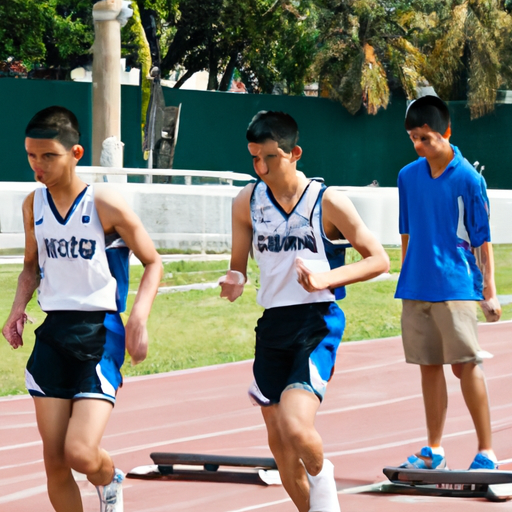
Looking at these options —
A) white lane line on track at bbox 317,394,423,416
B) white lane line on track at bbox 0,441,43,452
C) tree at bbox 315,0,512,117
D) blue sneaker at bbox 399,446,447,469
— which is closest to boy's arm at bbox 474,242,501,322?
blue sneaker at bbox 399,446,447,469

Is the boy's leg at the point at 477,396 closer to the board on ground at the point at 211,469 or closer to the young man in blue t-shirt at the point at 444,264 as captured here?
the young man in blue t-shirt at the point at 444,264

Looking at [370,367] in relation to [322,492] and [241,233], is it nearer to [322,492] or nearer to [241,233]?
[241,233]

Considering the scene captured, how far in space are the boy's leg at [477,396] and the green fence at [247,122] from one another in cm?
2259

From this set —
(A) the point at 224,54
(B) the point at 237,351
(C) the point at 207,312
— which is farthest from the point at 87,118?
(B) the point at 237,351

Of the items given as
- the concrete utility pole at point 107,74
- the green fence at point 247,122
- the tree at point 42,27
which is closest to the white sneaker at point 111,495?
the concrete utility pole at point 107,74

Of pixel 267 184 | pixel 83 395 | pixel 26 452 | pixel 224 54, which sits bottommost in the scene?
pixel 26 452

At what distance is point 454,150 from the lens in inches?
227

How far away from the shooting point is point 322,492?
14.1 feet

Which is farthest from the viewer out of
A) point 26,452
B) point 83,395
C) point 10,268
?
point 10,268

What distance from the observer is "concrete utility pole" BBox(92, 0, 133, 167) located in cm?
2066

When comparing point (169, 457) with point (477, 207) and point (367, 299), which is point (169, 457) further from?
point (367, 299)

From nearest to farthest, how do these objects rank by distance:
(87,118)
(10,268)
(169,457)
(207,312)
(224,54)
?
(169,457)
(207,312)
(10,268)
(87,118)
(224,54)

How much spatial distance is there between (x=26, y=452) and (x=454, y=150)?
3.32m

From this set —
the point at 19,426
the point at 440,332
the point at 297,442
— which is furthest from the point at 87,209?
the point at 19,426
